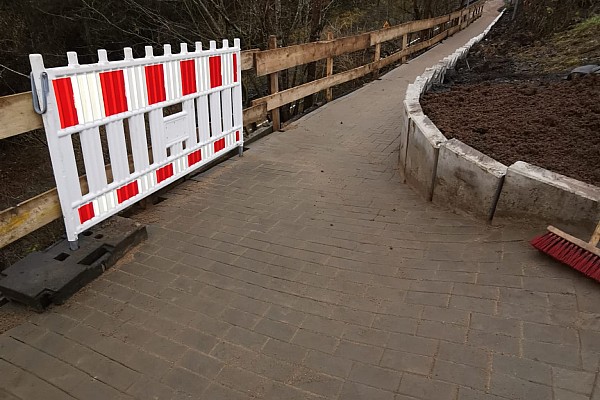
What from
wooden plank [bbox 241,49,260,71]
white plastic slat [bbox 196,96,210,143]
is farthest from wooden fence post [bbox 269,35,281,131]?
white plastic slat [bbox 196,96,210,143]

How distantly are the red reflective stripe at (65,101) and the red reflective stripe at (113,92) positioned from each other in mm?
316

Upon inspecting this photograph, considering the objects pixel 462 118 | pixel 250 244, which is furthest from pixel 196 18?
pixel 250 244

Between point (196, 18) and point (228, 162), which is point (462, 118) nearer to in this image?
point (228, 162)

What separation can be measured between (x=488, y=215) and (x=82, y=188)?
3.37 metres

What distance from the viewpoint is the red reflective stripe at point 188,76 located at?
451 centimetres

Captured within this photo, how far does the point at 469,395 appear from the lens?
2285 millimetres

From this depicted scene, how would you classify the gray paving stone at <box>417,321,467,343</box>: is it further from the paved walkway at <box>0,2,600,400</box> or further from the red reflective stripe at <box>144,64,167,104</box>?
the red reflective stripe at <box>144,64,167,104</box>

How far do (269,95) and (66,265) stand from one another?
456 cm

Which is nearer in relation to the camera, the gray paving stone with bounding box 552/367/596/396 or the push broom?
the gray paving stone with bounding box 552/367/596/396

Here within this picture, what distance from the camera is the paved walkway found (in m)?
2.41

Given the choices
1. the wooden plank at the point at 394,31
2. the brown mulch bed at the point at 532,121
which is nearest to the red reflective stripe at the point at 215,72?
the brown mulch bed at the point at 532,121

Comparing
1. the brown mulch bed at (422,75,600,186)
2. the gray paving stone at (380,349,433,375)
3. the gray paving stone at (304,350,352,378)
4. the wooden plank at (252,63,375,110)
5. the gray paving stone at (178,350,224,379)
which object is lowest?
the gray paving stone at (178,350,224,379)

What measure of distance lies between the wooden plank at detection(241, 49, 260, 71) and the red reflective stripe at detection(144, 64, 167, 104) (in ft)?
6.88

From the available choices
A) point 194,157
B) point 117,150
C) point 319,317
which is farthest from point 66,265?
point 194,157
